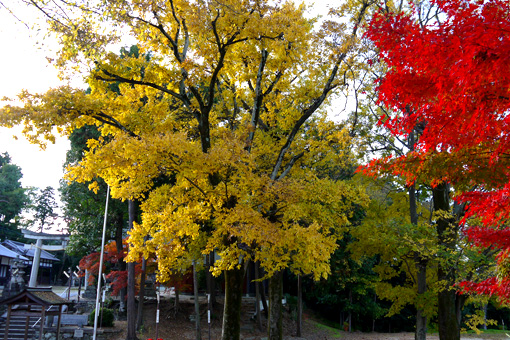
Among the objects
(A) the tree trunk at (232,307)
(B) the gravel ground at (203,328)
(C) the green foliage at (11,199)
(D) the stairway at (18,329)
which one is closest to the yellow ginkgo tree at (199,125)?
(A) the tree trunk at (232,307)

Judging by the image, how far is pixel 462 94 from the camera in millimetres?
5242

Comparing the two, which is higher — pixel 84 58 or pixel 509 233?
pixel 84 58

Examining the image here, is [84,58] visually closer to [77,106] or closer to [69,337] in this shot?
[77,106]

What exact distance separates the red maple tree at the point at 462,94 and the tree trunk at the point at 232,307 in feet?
16.3

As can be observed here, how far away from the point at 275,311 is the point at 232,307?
5.83 m

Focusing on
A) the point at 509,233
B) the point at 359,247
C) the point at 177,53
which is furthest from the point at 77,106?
the point at 359,247

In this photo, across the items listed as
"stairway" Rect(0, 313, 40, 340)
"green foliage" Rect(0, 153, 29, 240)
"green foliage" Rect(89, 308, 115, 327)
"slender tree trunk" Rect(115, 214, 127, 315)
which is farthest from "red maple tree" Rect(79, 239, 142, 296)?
"green foliage" Rect(0, 153, 29, 240)

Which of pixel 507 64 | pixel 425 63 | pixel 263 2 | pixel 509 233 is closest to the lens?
pixel 507 64

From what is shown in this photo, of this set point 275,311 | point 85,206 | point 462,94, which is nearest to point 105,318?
point 85,206

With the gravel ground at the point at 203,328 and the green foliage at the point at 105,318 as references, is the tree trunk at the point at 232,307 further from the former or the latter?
the green foliage at the point at 105,318

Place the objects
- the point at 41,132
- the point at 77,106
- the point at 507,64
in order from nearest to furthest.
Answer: the point at 507,64 → the point at 41,132 → the point at 77,106

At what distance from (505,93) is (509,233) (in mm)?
2936

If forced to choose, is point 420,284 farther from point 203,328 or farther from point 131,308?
point 131,308

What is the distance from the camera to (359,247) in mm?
16109
